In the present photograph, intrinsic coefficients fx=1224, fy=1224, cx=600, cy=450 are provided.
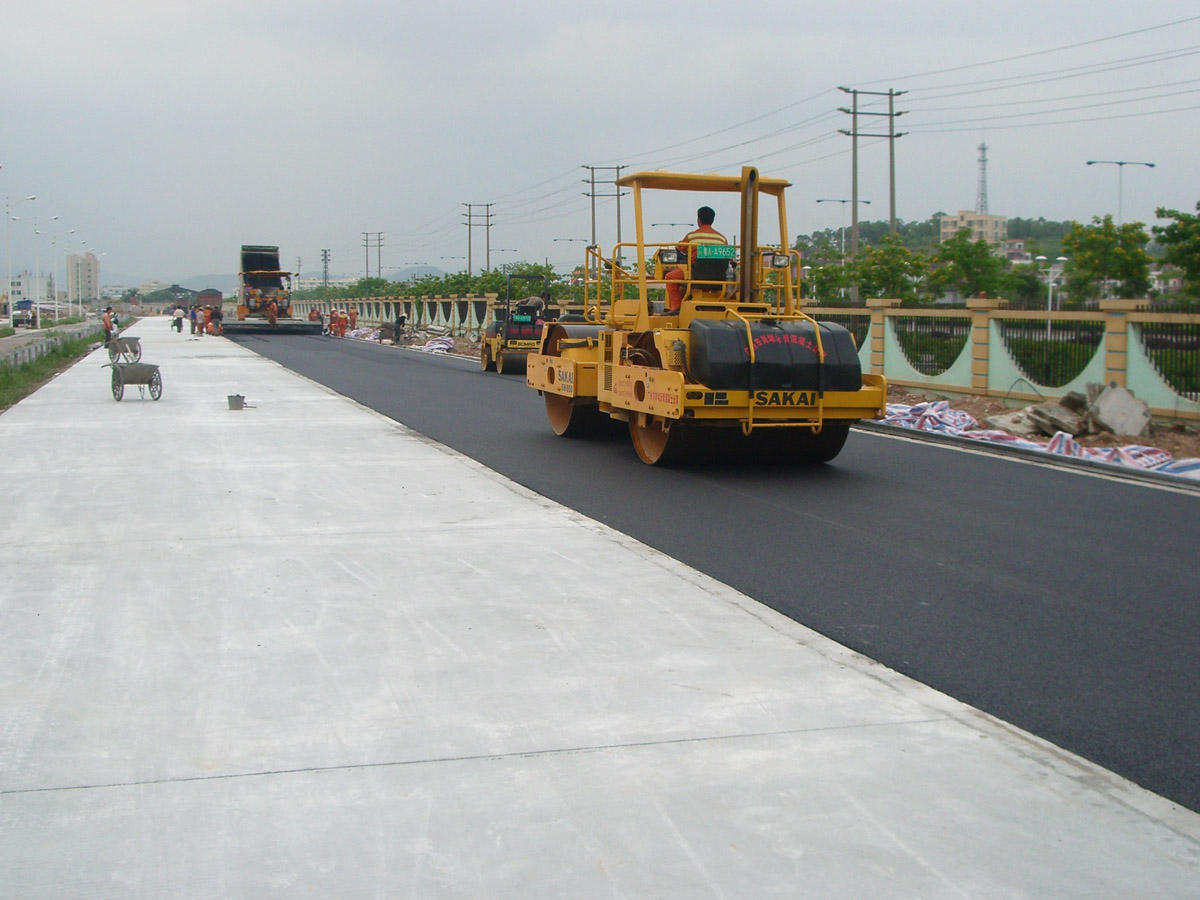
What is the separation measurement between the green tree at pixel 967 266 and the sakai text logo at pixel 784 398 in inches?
1599

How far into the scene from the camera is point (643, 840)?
3.96 m

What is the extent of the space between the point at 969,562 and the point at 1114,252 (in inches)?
1635

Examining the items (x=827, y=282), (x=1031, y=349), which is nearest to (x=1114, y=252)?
(x=827, y=282)

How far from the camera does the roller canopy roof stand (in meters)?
13.0

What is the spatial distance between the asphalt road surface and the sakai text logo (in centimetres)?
76

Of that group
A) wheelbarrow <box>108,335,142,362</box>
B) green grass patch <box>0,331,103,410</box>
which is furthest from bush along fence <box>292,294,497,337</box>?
wheelbarrow <box>108,335,142,362</box>

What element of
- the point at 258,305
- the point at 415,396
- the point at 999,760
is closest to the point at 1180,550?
the point at 999,760

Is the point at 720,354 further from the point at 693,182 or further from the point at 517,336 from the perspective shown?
the point at 517,336

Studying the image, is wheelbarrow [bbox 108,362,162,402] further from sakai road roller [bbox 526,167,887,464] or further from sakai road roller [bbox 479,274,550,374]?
sakai road roller [bbox 479,274,550,374]

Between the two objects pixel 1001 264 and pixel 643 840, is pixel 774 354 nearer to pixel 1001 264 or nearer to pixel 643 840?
pixel 643 840

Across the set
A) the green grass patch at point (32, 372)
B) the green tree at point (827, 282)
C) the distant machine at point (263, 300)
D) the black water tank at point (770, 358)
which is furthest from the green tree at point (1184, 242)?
the distant machine at point (263, 300)

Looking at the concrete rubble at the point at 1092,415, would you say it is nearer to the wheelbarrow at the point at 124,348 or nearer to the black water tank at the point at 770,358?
the black water tank at the point at 770,358

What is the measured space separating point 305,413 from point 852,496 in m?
10.3

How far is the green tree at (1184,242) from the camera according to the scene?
1219 inches
